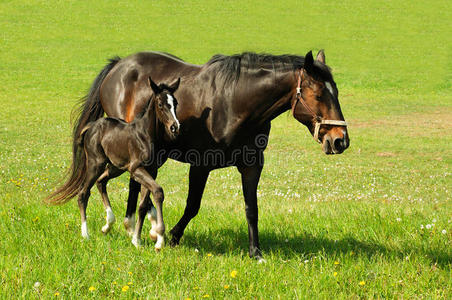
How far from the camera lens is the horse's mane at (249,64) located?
238 inches

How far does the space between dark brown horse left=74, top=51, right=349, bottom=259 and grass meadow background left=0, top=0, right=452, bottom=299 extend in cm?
92

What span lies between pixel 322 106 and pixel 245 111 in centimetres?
88

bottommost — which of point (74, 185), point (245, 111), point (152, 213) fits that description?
point (152, 213)

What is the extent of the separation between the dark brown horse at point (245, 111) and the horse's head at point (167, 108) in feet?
2.53

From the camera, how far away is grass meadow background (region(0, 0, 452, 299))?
542cm

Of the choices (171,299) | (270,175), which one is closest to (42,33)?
(270,175)

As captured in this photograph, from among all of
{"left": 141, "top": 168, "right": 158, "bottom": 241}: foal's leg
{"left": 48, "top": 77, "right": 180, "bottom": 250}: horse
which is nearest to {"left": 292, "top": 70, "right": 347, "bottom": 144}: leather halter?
{"left": 48, "top": 77, "right": 180, "bottom": 250}: horse

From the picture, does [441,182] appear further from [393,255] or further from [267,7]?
[267,7]

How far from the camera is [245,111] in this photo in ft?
19.9

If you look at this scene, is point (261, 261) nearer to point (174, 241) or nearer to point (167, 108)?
point (174, 241)

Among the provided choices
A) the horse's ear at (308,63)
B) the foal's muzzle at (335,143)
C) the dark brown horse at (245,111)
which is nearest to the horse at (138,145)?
the dark brown horse at (245,111)

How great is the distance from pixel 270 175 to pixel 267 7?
41.5 metres

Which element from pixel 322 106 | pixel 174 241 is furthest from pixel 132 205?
pixel 322 106

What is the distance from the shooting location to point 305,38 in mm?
42719
